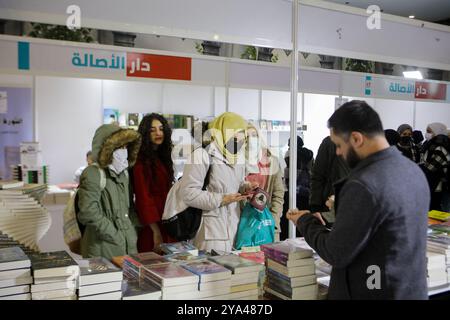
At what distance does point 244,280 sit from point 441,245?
111 cm

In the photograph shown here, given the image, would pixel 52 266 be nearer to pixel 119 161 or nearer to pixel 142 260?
pixel 142 260

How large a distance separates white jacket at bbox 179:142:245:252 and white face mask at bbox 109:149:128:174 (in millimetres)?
386

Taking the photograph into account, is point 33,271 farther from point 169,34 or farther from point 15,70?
point 169,34

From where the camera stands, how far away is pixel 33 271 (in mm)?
1493

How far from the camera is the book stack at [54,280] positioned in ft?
4.89

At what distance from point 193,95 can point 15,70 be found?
1.90 m

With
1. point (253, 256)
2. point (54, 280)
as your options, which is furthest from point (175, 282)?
point (253, 256)

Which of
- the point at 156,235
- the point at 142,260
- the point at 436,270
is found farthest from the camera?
the point at 156,235

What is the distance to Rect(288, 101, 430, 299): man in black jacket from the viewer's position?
1339 mm

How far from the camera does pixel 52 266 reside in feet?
4.98

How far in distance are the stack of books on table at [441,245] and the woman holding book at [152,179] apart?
1.54 metres

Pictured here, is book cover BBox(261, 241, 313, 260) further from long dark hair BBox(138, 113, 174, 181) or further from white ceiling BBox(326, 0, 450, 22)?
white ceiling BBox(326, 0, 450, 22)

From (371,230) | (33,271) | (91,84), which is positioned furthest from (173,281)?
(91,84)

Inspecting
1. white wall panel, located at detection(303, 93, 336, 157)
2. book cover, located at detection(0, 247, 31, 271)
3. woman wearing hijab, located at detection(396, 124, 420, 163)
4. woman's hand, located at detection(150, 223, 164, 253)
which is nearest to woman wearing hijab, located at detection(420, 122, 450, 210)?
woman wearing hijab, located at detection(396, 124, 420, 163)
